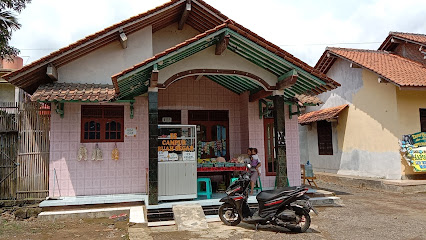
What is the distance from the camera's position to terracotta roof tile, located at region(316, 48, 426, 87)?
41.1 ft

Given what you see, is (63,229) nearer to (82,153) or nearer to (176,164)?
(82,153)

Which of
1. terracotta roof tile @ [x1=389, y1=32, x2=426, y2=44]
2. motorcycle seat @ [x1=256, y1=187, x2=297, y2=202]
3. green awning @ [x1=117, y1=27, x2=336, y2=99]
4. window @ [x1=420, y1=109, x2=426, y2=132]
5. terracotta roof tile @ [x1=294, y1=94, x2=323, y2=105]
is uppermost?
terracotta roof tile @ [x1=389, y1=32, x2=426, y2=44]

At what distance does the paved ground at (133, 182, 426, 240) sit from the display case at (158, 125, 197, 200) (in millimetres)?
1248

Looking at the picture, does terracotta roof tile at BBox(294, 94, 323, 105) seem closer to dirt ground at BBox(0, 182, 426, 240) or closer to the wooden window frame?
dirt ground at BBox(0, 182, 426, 240)

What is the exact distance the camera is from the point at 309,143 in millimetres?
18547

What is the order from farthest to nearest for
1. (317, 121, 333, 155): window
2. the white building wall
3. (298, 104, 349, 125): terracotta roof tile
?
(317, 121, 333, 155): window < (298, 104, 349, 125): terracotta roof tile < the white building wall

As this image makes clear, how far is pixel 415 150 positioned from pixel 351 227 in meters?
7.31

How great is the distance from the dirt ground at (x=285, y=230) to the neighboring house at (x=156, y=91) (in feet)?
4.31

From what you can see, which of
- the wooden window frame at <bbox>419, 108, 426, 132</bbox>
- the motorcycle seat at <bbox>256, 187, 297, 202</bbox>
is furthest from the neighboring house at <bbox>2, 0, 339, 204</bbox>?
the wooden window frame at <bbox>419, 108, 426, 132</bbox>

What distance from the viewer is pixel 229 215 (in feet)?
24.1

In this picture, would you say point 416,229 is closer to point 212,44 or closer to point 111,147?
point 212,44

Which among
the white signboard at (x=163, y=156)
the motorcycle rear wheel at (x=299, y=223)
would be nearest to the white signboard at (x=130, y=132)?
the white signboard at (x=163, y=156)

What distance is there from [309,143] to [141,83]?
12.6 m

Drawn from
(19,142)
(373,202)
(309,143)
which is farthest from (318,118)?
(19,142)
